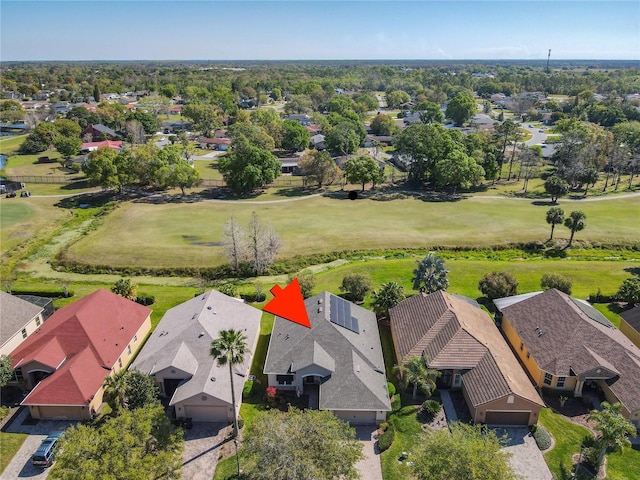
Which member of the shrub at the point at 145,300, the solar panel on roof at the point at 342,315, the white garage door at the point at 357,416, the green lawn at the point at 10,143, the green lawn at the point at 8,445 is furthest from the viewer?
the green lawn at the point at 10,143

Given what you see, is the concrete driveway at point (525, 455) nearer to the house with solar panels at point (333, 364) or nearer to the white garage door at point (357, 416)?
the house with solar panels at point (333, 364)

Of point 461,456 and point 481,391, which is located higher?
point 461,456

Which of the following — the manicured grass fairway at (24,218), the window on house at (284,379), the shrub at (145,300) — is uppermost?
the window on house at (284,379)

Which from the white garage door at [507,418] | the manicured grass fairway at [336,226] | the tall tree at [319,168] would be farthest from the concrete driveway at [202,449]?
the tall tree at [319,168]

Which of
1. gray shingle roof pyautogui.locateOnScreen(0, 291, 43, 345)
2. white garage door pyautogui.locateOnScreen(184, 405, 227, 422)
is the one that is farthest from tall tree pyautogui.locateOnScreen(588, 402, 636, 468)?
gray shingle roof pyautogui.locateOnScreen(0, 291, 43, 345)

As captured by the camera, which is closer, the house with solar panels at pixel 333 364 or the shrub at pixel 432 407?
the house with solar panels at pixel 333 364

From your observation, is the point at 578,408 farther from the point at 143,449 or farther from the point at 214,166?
the point at 214,166

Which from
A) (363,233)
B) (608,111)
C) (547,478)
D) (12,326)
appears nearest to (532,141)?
(608,111)
